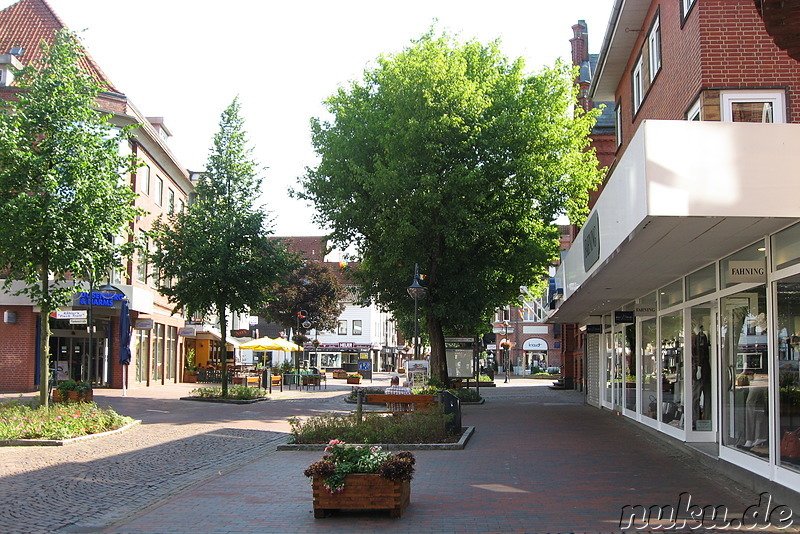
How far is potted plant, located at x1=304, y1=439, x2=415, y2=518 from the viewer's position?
858 centimetres

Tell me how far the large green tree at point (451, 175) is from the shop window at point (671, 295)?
418 inches

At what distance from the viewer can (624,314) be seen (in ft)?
64.9

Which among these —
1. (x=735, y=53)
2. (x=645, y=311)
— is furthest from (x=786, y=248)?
(x=645, y=311)

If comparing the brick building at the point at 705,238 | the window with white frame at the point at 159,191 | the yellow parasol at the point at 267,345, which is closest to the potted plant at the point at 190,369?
the yellow parasol at the point at 267,345

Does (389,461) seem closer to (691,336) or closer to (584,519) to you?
(584,519)

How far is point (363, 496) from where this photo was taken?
8648 mm

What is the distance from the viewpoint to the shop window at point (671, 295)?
1518 cm

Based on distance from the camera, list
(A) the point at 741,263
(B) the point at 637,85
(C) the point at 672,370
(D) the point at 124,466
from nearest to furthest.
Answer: (A) the point at 741,263 → (D) the point at 124,466 → (C) the point at 672,370 → (B) the point at 637,85

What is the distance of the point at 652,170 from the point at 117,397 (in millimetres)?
24505

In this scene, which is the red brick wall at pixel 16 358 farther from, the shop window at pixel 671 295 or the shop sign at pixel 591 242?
the shop window at pixel 671 295

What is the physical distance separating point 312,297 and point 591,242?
1925 inches

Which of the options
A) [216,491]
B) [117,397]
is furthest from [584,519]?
[117,397]

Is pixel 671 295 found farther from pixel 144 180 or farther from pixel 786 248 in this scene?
pixel 144 180

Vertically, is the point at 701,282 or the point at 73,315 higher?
the point at 701,282
